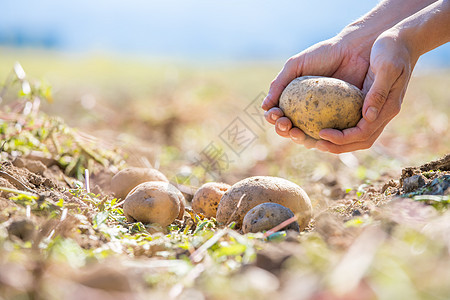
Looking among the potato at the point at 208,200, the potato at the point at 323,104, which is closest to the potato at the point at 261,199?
the potato at the point at 208,200

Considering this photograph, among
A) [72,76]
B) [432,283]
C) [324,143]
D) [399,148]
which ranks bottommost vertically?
[399,148]

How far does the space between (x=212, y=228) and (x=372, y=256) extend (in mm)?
1399

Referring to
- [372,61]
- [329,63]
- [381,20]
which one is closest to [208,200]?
[372,61]

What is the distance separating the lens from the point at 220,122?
7805mm

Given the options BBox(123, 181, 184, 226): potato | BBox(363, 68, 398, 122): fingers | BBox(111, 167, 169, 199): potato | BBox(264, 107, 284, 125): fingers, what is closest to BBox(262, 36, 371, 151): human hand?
BBox(264, 107, 284, 125): fingers

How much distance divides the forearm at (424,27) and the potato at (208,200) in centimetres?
171

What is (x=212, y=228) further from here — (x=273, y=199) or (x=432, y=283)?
(x=432, y=283)

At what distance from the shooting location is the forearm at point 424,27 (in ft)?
9.59

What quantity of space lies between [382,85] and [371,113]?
21 cm

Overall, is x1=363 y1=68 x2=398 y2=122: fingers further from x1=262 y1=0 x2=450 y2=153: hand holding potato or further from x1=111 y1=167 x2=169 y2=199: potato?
x1=111 y1=167 x2=169 y2=199: potato

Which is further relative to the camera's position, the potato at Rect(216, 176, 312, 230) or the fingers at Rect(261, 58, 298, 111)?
the fingers at Rect(261, 58, 298, 111)

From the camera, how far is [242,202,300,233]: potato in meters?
2.25

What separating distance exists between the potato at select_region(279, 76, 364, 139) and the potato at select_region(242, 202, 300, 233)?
869 millimetres

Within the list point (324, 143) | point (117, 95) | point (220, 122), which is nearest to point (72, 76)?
point (117, 95)
